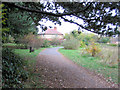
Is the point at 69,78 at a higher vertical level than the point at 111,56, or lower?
lower

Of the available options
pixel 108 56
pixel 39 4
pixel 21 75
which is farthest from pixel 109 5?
pixel 108 56

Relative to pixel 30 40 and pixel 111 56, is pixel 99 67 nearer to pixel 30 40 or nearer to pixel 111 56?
pixel 111 56

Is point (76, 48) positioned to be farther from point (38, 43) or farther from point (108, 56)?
point (108, 56)

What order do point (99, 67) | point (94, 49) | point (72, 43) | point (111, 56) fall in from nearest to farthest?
point (99, 67) < point (111, 56) < point (94, 49) < point (72, 43)

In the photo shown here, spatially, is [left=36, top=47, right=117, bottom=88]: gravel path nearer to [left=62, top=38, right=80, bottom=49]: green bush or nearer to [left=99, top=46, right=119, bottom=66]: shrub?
[left=99, top=46, right=119, bottom=66]: shrub

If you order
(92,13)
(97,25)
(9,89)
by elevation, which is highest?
(92,13)

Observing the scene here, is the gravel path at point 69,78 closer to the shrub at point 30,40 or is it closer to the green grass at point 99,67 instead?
the green grass at point 99,67

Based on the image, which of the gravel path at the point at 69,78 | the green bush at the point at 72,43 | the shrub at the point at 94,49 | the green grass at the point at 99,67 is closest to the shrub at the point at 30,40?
the green bush at the point at 72,43

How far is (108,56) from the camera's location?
632 centimetres

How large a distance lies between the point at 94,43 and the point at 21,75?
7.12 meters

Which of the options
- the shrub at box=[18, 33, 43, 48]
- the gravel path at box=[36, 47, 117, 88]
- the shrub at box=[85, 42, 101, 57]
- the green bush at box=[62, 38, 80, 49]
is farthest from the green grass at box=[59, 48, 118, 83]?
the green bush at box=[62, 38, 80, 49]

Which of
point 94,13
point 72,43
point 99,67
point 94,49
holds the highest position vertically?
point 94,13

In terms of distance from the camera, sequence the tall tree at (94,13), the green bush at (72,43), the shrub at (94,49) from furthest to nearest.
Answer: the green bush at (72,43) → the shrub at (94,49) → the tall tree at (94,13)

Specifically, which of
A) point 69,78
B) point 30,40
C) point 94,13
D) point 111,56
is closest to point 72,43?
point 30,40
